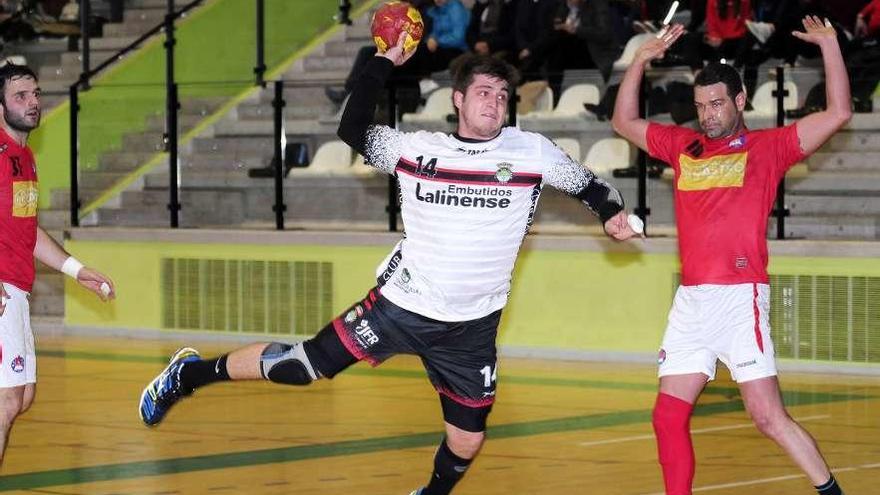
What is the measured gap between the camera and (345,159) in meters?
19.3

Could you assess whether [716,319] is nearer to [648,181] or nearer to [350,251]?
[648,181]

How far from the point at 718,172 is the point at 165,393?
9.63ft

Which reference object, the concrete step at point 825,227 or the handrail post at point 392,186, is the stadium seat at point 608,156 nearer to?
the concrete step at point 825,227

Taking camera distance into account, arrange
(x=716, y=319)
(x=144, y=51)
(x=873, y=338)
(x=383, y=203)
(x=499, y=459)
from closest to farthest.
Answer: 1. (x=716, y=319)
2. (x=499, y=459)
3. (x=873, y=338)
4. (x=383, y=203)
5. (x=144, y=51)

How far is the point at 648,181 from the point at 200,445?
654 centimetres

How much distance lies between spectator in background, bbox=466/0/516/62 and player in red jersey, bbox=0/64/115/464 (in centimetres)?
1030

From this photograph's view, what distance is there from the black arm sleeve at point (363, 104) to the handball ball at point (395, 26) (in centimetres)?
10

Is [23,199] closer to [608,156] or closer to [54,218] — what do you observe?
[608,156]

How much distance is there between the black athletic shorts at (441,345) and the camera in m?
8.38

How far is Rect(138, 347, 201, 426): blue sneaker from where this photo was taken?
888 centimetres

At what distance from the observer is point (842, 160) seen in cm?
1667

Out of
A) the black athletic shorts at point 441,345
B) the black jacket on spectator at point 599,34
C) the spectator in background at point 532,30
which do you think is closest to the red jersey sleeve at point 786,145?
the black athletic shorts at point 441,345

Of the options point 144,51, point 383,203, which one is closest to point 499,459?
point 383,203

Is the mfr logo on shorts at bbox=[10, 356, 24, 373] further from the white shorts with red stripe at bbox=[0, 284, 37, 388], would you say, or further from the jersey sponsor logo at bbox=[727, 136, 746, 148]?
the jersey sponsor logo at bbox=[727, 136, 746, 148]
